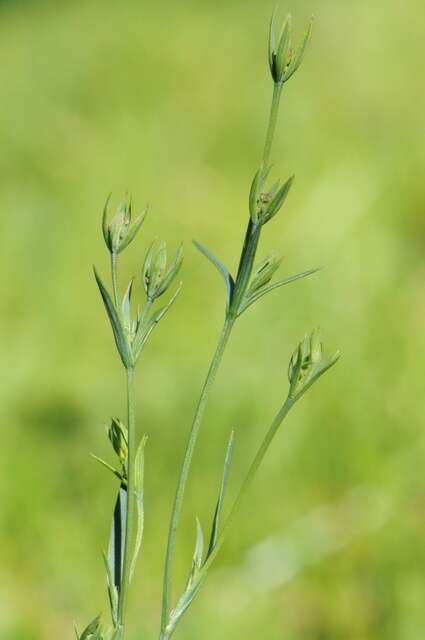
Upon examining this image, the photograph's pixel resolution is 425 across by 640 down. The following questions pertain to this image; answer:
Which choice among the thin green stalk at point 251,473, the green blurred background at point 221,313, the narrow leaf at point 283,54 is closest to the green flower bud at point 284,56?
the narrow leaf at point 283,54

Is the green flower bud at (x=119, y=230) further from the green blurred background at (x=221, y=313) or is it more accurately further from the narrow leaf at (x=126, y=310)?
the green blurred background at (x=221, y=313)

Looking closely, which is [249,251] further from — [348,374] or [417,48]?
[417,48]

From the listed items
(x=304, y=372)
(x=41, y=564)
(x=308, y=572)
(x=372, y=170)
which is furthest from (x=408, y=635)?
(x=372, y=170)

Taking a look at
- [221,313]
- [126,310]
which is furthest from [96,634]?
[221,313]

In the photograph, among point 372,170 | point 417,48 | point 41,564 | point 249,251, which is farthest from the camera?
point 417,48

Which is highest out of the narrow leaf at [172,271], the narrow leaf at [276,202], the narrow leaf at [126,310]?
the narrow leaf at [276,202]

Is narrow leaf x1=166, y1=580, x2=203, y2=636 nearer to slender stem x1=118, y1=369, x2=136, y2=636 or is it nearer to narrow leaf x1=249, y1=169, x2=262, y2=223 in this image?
slender stem x1=118, y1=369, x2=136, y2=636

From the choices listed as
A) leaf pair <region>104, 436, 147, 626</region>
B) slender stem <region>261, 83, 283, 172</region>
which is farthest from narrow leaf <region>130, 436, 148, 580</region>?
Answer: slender stem <region>261, 83, 283, 172</region>
